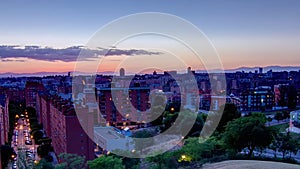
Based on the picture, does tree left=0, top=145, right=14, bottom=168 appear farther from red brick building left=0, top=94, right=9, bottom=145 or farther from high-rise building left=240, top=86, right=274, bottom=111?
high-rise building left=240, top=86, right=274, bottom=111

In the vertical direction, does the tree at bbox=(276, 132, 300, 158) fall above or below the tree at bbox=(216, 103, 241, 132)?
below

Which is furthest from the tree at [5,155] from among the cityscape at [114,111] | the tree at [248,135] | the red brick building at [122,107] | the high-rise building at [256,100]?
the high-rise building at [256,100]

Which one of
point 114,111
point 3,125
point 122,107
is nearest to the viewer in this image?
point 3,125

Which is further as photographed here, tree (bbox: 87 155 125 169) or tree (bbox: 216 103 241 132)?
tree (bbox: 216 103 241 132)

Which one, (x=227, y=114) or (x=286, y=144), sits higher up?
(x=227, y=114)

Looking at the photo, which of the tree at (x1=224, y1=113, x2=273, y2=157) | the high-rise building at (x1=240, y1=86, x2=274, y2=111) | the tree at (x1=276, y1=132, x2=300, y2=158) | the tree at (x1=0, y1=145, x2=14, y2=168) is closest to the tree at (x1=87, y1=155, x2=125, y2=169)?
the tree at (x1=224, y1=113, x2=273, y2=157)

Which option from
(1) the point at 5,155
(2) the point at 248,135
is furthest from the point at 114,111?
(2) the point at 248,135

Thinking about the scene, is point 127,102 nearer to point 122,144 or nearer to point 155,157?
point 122,144

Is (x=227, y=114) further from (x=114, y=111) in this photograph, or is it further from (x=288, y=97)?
(x=288, y=97)

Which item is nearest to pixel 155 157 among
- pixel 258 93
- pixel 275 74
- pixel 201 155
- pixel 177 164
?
pixel 177 164
